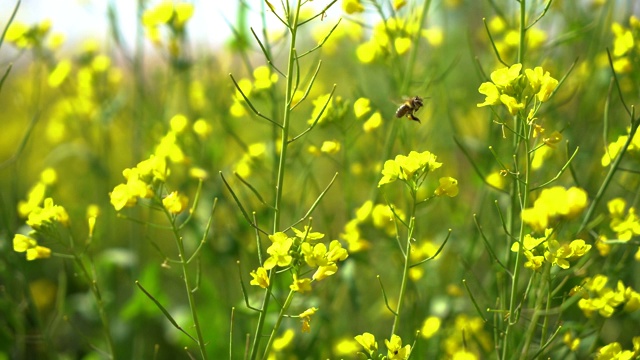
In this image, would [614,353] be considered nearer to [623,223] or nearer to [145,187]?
[623,223]

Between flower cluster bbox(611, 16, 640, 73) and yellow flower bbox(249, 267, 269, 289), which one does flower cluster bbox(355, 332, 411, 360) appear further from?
flower cluster bbox(611, 16, 640, 73)

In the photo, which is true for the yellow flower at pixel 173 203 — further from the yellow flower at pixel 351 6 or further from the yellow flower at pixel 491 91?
the yellow flower at pixel 351 6

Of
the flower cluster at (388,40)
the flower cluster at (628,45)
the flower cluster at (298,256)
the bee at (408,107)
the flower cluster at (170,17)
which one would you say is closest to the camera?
the flower cluster at (298,256)

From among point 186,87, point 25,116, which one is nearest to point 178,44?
point 186,87

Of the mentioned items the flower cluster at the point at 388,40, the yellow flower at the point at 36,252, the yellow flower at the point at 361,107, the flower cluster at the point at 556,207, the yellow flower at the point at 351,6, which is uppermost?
the flower cluster at the point at 388,40

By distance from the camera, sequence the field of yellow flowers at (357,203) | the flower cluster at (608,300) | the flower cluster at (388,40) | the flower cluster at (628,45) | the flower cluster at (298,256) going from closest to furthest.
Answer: the flower cluster at (298,256), the field of yellow flowers at (357,203), the flower cluster at (608,300), the flower cluster at (628,45), the flower cluster at (388,40)

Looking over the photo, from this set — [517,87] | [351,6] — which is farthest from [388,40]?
[517,87]

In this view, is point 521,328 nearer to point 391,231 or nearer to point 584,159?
point 391,231

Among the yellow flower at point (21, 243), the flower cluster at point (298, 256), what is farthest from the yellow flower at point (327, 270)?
the yellow flower at point (21, 243)
